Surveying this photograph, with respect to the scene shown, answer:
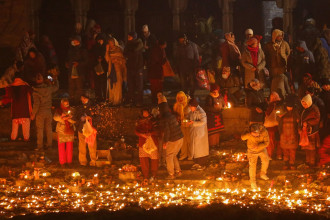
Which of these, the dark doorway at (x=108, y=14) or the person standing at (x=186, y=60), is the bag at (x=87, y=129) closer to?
the person standing at (x=186, y=60)

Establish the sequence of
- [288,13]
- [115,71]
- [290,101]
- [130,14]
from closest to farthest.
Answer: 1. [290,101]
2. [115,71]
3. [288,13]
4. [130,14]

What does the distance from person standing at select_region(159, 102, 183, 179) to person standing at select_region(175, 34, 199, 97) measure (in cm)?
350

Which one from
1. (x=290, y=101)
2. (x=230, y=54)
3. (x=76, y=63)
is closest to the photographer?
(x=290, y=101)

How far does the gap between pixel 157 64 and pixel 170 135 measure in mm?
3293

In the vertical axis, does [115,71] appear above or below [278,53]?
below

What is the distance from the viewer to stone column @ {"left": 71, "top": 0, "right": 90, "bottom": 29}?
23969mm

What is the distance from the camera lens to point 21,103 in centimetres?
1773

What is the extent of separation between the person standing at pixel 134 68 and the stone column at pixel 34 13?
6.18 meters

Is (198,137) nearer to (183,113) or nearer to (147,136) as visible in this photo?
(183,113)

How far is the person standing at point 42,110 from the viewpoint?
1764cm

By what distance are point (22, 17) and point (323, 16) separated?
9.92m

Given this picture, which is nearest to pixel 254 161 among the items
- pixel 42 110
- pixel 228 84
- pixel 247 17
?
pixel 228 84

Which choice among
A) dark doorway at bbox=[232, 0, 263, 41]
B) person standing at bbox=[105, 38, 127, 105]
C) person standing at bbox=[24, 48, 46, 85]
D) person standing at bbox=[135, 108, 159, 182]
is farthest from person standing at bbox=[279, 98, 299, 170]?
dark doorway at bbox=[232, 0, 263, 41]

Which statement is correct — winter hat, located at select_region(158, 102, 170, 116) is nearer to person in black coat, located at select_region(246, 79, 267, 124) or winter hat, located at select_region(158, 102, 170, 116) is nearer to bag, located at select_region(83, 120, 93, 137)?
bag, located at select_region(83, 120, 93, 137)
